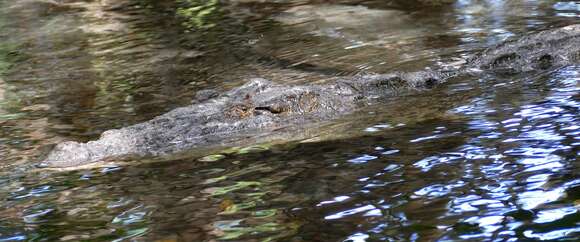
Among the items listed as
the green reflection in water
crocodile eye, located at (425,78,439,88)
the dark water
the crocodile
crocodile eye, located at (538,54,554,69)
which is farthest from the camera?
the green reflection in water

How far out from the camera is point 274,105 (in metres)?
6.35

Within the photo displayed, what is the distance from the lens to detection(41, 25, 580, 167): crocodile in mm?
5762

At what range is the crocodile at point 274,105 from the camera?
5762 millimetres

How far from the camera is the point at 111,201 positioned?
472 cm

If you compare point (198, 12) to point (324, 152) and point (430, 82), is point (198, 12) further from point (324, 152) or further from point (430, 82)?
point (324, 152)

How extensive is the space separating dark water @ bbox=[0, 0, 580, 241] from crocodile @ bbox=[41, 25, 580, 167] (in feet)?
Answer: 0.81

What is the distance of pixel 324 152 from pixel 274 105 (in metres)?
1.19

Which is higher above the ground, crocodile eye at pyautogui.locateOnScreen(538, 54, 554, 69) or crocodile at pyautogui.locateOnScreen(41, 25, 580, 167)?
crocodile at pyautogui.locateOnScreen(41, 25, 580, 167)

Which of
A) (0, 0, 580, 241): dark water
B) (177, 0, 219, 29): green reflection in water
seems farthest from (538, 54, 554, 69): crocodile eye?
(177, 0, 219, 29): green reflection in water

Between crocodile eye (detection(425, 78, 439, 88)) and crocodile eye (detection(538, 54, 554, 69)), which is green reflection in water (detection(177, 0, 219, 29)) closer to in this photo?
crocodile eye (detection(425, 78, 439, 88))

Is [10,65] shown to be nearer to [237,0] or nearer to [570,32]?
[237,0]


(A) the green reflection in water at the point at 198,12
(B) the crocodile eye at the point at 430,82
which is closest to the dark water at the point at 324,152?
(B) the crocodile eye at the point at 430,82

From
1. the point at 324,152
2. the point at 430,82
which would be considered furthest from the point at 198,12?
the point at 324,152

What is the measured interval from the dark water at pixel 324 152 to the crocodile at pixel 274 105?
0.25m
